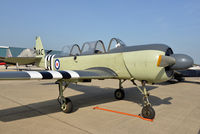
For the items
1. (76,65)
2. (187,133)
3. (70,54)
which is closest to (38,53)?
(70,54)

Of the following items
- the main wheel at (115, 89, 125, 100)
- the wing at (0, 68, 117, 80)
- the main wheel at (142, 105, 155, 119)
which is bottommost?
the main wheel at (115, 89, 125, 100)

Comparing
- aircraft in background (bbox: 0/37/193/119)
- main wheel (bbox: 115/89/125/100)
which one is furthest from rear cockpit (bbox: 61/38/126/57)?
main wheel (bbox: 115/89/125/100)

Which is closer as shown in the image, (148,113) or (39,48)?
(148,113)

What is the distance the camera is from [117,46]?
618cm

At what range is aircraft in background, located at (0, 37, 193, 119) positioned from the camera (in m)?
4.24

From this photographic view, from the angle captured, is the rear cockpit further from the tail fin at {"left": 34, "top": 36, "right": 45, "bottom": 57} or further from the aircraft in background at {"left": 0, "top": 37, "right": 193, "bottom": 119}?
the tail fin at {"left": 34, "top": 36, "right": 45, "bottom": 57}

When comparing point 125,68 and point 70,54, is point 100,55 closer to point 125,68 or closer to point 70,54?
point 125,68

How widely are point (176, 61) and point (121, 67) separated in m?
1.81

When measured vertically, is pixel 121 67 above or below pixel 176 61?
below

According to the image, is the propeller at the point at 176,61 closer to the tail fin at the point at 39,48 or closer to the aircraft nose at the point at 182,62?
the aircraft nose at the point at 182,62

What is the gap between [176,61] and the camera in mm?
4398

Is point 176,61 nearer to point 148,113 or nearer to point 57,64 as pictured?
point 148,113

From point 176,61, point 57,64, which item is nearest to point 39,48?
point 57,64

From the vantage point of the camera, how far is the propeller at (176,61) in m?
4.16
